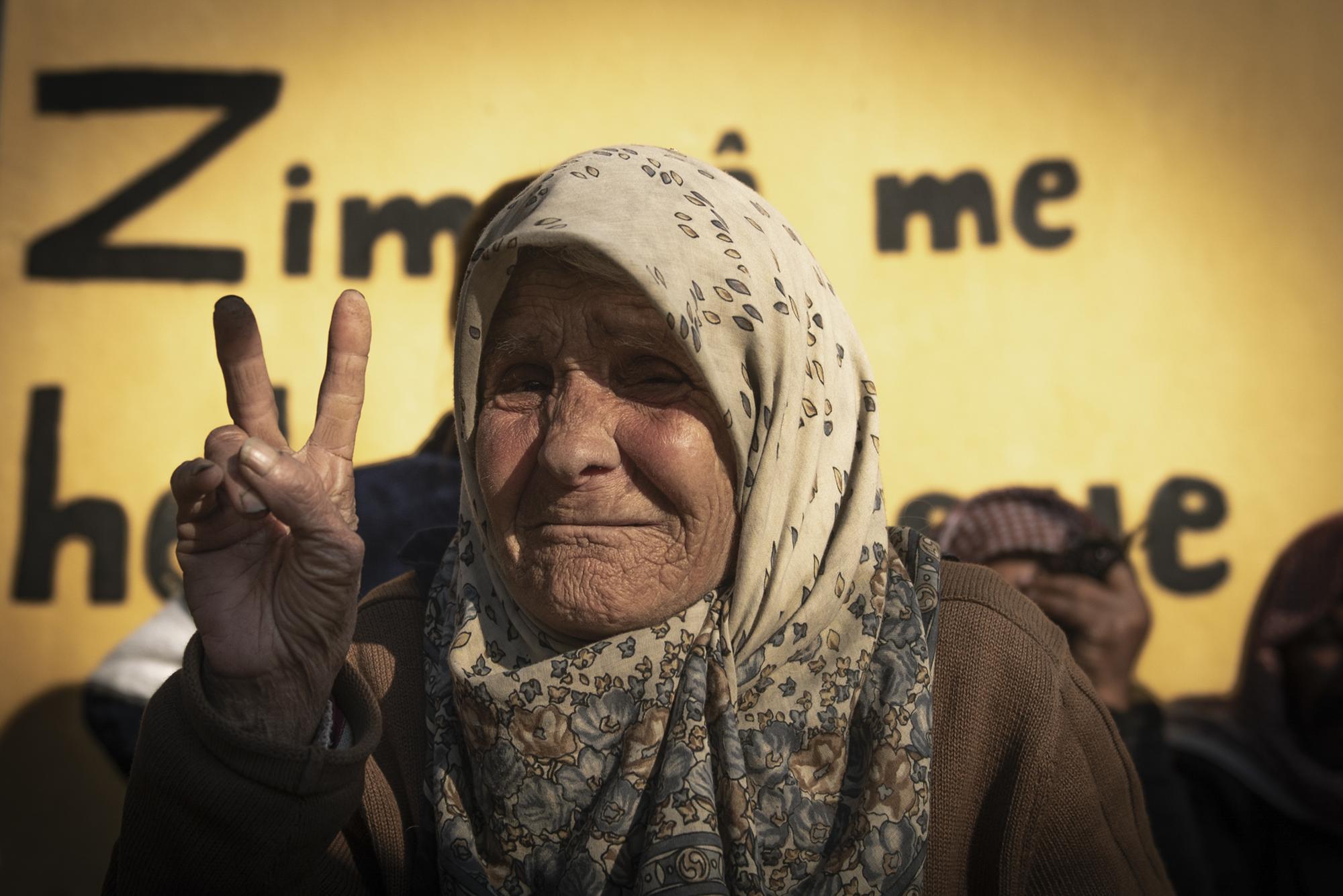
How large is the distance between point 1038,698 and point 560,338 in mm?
888

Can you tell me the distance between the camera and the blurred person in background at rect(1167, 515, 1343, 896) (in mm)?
3277

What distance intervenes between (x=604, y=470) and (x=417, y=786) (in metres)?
0.58

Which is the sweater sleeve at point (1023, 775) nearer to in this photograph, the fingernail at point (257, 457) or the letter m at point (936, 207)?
the fingernail at point (257, 457)

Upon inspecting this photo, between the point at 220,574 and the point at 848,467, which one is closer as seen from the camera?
the point at 220,574

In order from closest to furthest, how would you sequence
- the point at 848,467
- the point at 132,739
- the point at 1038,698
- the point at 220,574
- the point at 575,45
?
the point at 220,574 → the point at 1038,698 → the point at 848,467 → the point at 132,739 → the point at 575,45

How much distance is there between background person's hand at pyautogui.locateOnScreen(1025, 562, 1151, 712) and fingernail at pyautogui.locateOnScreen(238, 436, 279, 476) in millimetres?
2286

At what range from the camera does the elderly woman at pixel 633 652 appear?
4.56ft

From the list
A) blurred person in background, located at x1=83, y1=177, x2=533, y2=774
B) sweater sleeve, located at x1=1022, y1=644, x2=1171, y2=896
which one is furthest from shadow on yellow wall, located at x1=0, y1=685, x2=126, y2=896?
sweater sleeve, located at x1=1022, y1=644, x2=1171, y2=896

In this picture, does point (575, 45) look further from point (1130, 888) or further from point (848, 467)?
point (1130, 888)

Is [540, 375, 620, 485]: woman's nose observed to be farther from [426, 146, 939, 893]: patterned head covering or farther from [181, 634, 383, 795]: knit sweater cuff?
[181, 634, 383, 795]: knit sweater cuff

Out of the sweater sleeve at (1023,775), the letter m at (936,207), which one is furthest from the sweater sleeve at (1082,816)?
the letter m at (936,207)

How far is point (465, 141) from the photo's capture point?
4.13 metres

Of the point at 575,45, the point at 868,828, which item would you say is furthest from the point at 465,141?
the point at 868,828

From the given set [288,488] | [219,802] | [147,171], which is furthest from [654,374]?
[147,171]
